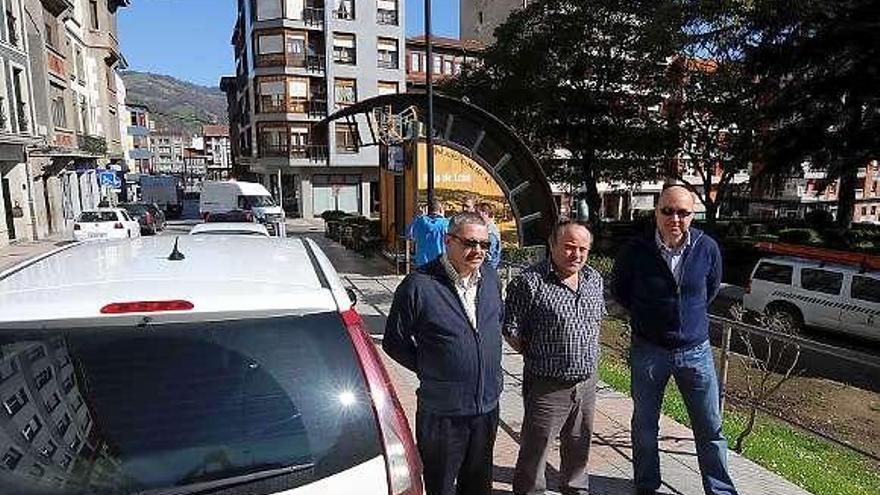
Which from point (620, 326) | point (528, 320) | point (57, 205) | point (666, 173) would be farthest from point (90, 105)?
point (528, 320)

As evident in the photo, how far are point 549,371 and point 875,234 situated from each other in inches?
1135

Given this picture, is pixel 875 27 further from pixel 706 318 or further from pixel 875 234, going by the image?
pixel 706 318

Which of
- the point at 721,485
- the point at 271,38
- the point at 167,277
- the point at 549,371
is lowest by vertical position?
the point at 721,485

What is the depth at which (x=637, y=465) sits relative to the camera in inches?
142

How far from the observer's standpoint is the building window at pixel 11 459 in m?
1.66

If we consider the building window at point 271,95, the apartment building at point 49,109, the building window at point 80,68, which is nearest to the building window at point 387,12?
the building window at point 271,95

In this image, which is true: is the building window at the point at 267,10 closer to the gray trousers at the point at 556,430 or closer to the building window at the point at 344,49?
the building window at the point at 344,49

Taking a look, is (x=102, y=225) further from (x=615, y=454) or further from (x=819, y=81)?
(x=819, y=81)

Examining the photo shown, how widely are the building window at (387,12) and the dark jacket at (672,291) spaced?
4424 centimetres

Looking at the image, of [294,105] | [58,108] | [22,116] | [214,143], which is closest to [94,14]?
[294,105]

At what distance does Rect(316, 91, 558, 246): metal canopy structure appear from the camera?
13141 millimetres

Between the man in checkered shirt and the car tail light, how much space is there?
1349mm

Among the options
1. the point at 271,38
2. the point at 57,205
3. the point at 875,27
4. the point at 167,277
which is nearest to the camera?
the point at 167,277

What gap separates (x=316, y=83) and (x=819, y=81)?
107 feet
